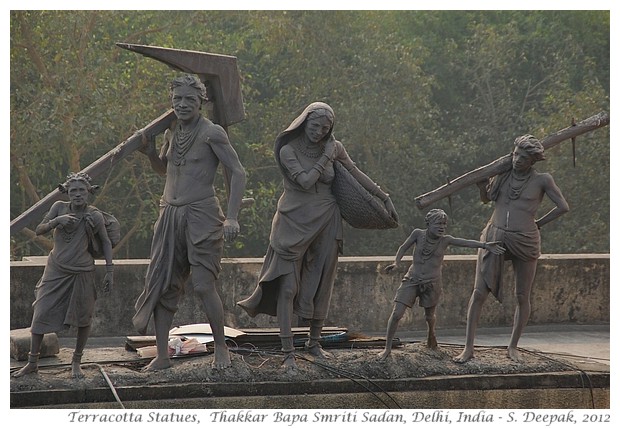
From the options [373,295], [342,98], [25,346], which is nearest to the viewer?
[25,346]

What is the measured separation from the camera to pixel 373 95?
2391 centimetres

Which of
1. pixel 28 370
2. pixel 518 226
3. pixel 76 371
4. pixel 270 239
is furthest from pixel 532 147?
pixel 28 370

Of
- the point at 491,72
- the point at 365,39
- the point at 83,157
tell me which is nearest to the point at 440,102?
the point at 491,72

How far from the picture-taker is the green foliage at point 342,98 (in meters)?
20.8

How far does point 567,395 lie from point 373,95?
12.5m

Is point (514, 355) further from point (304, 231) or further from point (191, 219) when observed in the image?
→ point (191, 219)

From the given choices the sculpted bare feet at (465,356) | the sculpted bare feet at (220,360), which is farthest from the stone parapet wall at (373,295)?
the sculpted bare feet at (220,360)

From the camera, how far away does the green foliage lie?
2078 centimetres

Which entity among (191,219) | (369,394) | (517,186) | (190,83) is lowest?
(369,394)

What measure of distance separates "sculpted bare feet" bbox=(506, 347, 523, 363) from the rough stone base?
4.07 meters

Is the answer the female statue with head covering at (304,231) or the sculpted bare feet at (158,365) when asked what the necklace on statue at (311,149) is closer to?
the female statue with head covering at (304,231)

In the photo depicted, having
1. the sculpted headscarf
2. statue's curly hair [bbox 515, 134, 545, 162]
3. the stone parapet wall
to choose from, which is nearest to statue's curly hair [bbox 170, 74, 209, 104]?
the sculpted headscarf

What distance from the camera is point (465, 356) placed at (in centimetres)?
1208

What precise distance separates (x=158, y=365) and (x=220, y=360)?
1.73ft
